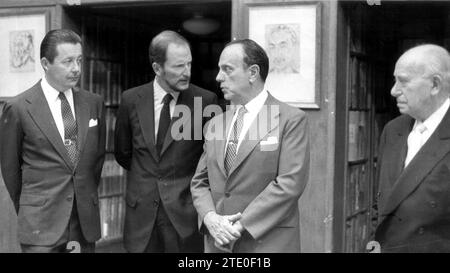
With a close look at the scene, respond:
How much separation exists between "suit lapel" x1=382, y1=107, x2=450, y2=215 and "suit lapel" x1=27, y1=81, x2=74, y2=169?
1.90 m

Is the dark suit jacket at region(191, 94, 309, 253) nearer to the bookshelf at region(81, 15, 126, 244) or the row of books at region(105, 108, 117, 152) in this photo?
the bookshelf at region(81, 15, 126, 244)

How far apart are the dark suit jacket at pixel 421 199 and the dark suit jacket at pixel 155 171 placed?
4.59ft

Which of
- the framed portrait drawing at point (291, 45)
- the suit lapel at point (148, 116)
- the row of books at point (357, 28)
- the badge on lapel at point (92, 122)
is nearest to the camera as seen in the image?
the badge on lapel at point (92, 122)

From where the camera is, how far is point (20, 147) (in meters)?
4.03

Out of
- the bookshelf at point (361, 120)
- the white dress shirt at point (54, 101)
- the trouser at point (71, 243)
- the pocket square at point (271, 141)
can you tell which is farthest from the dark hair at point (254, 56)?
the bookshelf at point (361, 120)

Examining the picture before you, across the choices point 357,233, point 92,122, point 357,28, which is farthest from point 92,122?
point 357,233

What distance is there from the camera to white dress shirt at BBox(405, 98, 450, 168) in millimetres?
3217

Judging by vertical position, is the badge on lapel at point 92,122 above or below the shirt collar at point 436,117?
below

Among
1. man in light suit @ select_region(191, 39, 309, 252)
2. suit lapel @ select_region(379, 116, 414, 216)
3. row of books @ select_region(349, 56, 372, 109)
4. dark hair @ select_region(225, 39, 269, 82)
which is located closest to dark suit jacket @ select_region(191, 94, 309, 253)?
man in light suit @ select_region(191, 39, 309, 252)

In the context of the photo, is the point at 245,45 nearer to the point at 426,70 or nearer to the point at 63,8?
the point at 426,70

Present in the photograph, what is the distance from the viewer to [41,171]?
3.98 meters

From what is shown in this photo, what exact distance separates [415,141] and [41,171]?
2099mm

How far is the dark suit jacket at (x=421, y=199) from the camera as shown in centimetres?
312

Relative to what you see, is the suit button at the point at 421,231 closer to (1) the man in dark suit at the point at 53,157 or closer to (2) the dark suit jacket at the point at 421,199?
(2) the dark suit jacket at the point at 421,199
